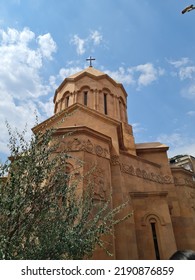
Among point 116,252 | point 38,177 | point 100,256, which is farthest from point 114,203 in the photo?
point 38,177

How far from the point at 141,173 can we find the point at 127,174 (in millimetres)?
993

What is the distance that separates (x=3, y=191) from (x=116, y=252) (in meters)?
5.16

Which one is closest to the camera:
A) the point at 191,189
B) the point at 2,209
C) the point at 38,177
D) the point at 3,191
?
the point at 2,209

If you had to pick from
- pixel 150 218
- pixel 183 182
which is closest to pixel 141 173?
pixel 150 218

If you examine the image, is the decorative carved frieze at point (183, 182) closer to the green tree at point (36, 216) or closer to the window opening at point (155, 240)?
the window opening at point (155, 240)

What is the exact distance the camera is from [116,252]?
24.9ft

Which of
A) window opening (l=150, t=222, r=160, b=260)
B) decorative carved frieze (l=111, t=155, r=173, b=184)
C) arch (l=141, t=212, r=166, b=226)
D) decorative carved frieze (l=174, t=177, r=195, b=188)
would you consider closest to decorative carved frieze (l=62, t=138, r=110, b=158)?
decorative carved frieze (l=111, t=155, r=173, b=184)

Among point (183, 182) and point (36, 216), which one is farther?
point (183, 182)

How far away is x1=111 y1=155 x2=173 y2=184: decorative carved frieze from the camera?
9867 millimetres

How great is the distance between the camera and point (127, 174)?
10.2 m

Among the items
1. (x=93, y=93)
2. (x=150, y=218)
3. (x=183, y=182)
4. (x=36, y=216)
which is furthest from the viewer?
(x=93, y=93)

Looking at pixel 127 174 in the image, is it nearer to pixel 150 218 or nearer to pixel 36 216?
pixel 150 218
